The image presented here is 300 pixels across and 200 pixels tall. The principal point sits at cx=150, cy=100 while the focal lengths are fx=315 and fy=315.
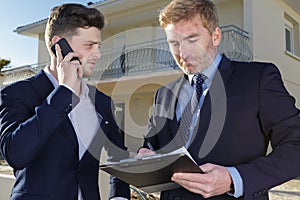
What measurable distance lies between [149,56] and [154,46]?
527 millimetres

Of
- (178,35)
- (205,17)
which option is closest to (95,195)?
(178,35)

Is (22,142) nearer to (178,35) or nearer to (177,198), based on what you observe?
(177,198)

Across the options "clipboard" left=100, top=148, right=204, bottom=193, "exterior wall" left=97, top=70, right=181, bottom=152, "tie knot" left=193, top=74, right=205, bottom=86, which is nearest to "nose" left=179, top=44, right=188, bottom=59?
"tie knot" left=193, top=74, right=205, bottom=86

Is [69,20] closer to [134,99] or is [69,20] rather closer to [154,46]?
[154,46]

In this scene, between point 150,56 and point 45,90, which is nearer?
point 45,90

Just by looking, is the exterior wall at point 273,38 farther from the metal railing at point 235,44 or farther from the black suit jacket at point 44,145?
the black suit jacket at point 44,145

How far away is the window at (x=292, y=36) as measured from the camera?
11.0 metres

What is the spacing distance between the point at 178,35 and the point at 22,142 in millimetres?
833

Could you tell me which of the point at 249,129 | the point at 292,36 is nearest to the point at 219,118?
the point at 249,129

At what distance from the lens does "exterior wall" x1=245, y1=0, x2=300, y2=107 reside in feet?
29.5

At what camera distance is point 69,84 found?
1.42m

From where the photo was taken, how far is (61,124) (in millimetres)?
1521

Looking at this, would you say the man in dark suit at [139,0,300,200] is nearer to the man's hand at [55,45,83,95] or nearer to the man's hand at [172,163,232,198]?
the man's hand at [172,163,232,198]

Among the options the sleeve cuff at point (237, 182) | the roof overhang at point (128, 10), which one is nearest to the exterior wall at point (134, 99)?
the roof overhang at point (128, 10)
